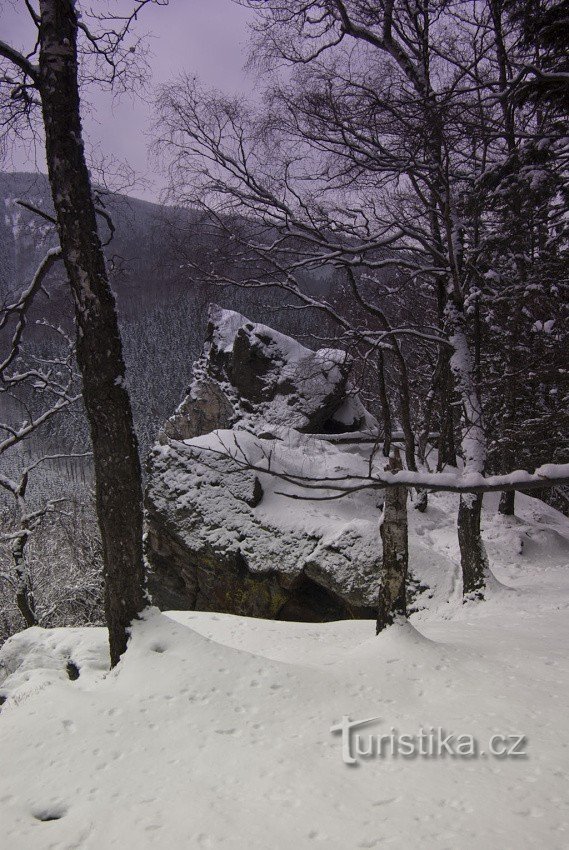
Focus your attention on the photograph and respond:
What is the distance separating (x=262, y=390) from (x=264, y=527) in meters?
4.69

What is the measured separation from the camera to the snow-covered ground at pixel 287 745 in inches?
98.3

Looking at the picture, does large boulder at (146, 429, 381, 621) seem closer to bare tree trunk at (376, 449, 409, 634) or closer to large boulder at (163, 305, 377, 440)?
large boulder at (163, 305, 377, 440)

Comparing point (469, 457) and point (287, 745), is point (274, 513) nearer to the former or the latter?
point (469, 457)

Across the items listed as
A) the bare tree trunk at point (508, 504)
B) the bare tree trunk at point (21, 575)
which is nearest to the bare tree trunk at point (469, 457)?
the bare tree trunk at point (508, 504)

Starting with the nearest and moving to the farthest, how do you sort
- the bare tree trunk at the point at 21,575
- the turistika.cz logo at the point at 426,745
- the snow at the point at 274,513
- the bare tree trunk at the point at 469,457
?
the turistika.cz logo at the point at 426,745
the bare tree trunk at the point at 469,457
the snow at the point at 274,513
the bare tree trunk at the point at 21,575

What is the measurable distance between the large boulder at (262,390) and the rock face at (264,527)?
0.11 metres

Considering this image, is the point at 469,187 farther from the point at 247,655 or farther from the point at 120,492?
the point at 247,655

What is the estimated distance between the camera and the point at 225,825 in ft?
8.27

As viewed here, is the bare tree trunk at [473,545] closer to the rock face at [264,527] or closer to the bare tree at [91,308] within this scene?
the rock face at [264,527]

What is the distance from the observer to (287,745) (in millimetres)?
3252

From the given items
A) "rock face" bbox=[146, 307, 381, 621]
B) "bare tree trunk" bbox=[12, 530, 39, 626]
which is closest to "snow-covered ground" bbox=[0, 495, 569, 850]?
"rock face" bbox=[146, 307, 381, 621]

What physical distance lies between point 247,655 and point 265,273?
5.06m

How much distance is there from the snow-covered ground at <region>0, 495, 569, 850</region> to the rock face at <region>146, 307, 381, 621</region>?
3218mm

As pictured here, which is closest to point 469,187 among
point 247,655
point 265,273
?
point 265,273
